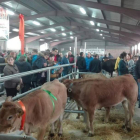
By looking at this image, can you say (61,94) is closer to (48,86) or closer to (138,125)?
(48,86)

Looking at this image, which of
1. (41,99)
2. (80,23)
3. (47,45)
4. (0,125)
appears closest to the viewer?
(0,125)

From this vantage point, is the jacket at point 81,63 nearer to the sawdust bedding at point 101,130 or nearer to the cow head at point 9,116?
the sawdust bedding at point 101,130

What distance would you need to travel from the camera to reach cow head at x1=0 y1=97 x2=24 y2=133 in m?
2.17

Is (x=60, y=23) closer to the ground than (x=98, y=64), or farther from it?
farther from it

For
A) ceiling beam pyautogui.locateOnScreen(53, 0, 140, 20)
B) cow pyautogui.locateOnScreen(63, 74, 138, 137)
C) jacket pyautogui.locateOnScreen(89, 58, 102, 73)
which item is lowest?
cow pyautogui.locateOnScreen(63, 74, 138, 137)

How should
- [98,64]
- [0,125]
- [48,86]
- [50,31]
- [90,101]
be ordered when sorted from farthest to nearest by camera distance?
1. [50,31]
2. [98,64]
3. [90,101]
4. [48,86]
5. [0,125]

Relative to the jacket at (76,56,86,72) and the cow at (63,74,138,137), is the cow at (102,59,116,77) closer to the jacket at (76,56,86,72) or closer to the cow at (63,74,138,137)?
the jacket at (76,56,86,72)

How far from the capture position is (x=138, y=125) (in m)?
4.43

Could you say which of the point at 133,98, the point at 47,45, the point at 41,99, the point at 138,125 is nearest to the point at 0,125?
the point at 41,99

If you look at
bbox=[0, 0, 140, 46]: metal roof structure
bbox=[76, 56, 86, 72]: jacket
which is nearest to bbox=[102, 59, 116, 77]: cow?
bbox=[0, 0, 140, 46]: metal roof structure

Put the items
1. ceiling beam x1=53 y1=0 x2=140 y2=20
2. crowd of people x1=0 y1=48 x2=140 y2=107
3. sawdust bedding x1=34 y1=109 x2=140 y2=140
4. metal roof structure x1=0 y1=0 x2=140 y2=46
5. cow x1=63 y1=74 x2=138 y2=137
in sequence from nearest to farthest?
sawdust bedding x1=34 y1=109 x2=140 y2=140, cow x1=63 y1=74 x2=138 y2=137, crowd of people x1=0 y1=48 x2=140 y2=107, ceiling beam x1=53 y1=0 x2=140 y2=20, metal roof structure x1=0 y1=0 x2=140 y2=46

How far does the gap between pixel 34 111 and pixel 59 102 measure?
75 centimetres

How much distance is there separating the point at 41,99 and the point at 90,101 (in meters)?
1.39

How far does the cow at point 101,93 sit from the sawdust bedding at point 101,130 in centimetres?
16
